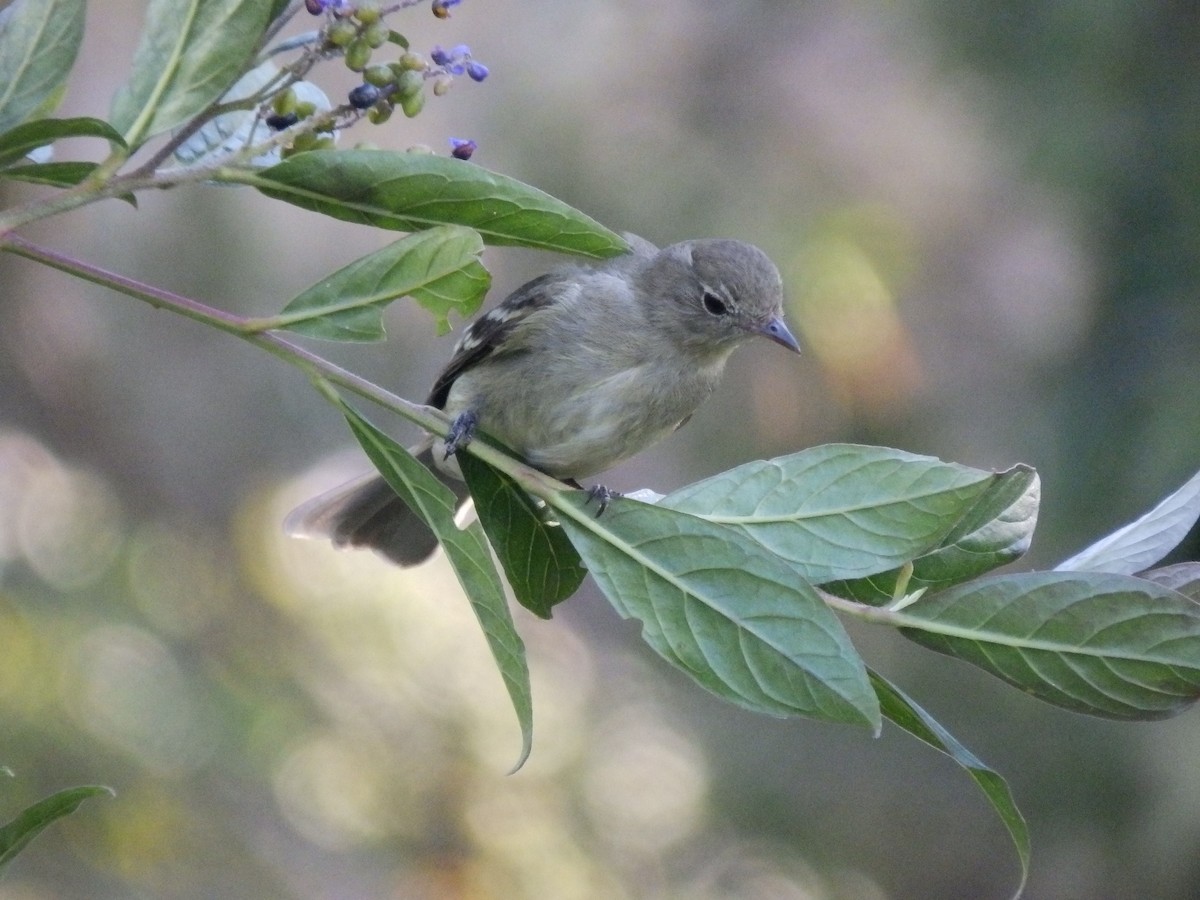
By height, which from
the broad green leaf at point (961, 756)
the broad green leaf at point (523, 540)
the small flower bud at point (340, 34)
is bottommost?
the broad green leaf at point (523, 540)

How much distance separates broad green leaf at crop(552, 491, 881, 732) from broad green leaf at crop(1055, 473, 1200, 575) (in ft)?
1.65

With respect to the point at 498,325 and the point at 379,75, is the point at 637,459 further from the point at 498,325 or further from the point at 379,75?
the point at 379,75

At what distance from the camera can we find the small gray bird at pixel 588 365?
2979 millimetres

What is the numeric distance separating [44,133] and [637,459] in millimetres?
4651

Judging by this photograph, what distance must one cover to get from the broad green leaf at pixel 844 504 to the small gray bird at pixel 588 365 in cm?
130

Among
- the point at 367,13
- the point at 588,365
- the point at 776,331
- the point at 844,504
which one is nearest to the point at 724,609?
the point at 844,504

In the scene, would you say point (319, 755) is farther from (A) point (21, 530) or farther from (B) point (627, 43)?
(B) point (627, 43)

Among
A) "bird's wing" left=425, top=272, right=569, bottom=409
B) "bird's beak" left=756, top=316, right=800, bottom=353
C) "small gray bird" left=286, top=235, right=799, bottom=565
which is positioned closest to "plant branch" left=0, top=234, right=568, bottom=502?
"small gray bird" left=286, top=235, right=799, bottom=565

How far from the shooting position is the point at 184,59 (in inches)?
56.4

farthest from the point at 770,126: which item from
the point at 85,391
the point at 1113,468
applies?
the point at 85,391

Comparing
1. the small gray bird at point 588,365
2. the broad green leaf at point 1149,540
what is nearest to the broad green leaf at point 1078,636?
the broad green leaf at point 1149,540

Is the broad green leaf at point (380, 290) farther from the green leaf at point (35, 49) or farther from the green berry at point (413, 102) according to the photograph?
the green leaf at point (35, 49)

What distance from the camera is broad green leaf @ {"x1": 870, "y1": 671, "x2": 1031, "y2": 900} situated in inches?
57.5

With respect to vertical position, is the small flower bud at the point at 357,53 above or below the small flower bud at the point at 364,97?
above
